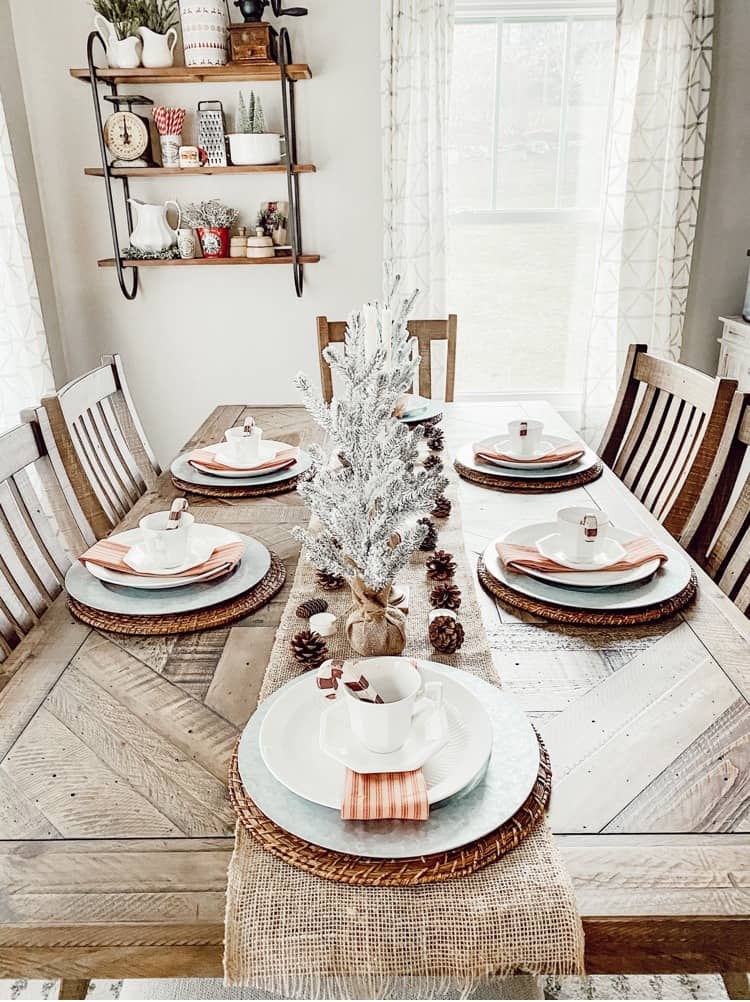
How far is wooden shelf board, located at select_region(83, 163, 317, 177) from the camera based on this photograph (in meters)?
3.03

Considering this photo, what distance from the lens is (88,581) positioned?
4.49 ft

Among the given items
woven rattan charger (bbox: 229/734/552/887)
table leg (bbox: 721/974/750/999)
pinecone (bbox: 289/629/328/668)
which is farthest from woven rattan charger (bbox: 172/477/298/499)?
table leg (bbox: 721/974/750/999)

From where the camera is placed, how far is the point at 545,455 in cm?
187

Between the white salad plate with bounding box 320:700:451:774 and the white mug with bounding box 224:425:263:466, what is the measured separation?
3.27 ft

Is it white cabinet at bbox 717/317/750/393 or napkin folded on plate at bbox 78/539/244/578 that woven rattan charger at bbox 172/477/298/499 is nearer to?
napkin folded on plate at bbox 78/539/244/578

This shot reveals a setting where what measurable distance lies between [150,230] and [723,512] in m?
2.42

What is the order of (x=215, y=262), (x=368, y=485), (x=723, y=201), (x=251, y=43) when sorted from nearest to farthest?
(x=368, y=485) → (x=251, y=43) → (x=215, y=262) → (x=723, y=201)

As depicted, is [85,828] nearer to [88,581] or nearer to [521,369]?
[88,581]

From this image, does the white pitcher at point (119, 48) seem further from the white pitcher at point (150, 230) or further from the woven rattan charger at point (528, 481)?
the woven rattan charger at point (528, 481)

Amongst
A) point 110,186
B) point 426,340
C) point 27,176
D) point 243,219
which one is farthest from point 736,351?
point 27,176

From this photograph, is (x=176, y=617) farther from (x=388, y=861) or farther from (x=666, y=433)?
(x=666, y=433)

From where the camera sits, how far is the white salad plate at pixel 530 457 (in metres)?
1.84

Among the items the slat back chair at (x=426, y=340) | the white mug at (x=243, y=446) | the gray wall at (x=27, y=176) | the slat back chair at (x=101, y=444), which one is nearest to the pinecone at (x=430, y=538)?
the white mug at (x=243, y=446)

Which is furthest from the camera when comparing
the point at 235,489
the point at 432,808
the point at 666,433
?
the point at 666,433
